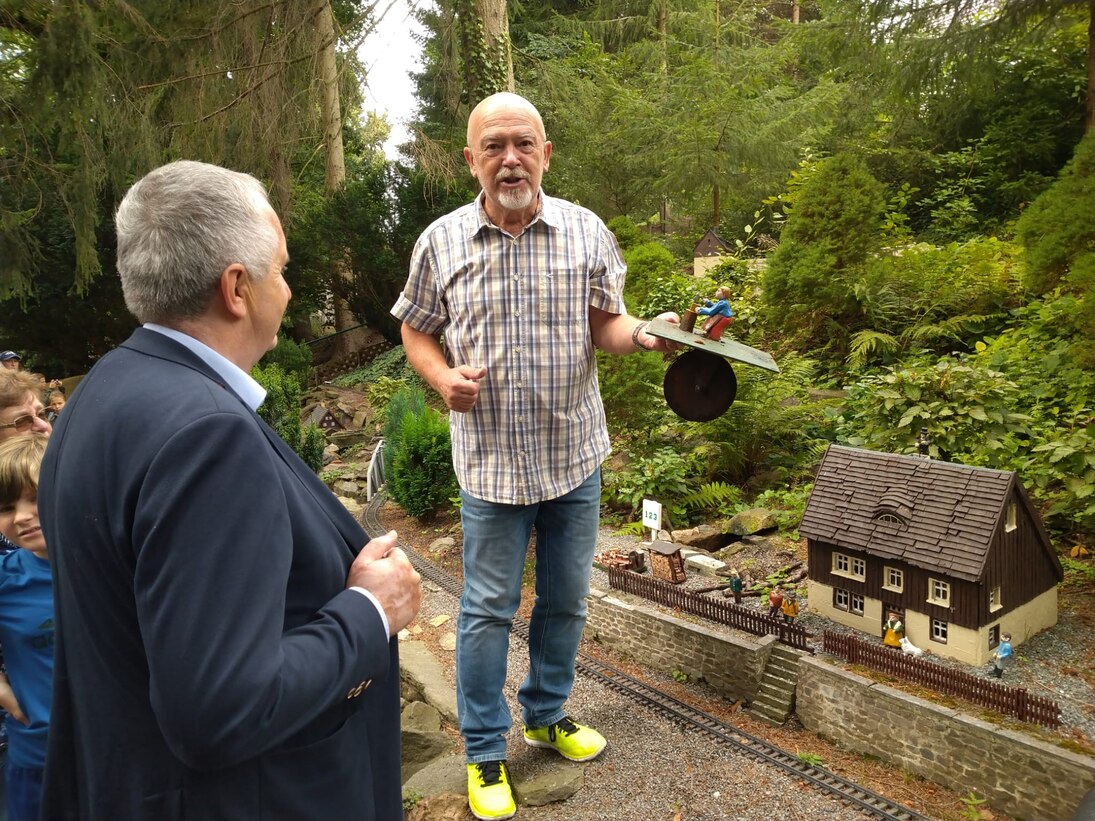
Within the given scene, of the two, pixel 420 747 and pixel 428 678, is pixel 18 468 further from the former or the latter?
pixel 428 678

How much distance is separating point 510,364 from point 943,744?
274 cm

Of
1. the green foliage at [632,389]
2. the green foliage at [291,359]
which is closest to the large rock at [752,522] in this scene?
the green foliage at [632,389]

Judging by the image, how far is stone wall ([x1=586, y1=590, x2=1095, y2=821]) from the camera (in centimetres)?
330

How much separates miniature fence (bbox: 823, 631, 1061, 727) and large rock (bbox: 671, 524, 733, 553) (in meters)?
2.24

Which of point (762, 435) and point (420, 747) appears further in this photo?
point (762, 435)

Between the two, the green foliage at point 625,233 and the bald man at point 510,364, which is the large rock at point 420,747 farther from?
the green foliage at point 625,233

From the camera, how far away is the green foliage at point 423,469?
874cm

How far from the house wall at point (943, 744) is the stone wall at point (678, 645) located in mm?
285

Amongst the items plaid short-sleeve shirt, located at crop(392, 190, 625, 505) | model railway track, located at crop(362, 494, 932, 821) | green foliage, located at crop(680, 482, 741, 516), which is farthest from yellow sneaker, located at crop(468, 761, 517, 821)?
green foliage, located at crop(680, 482, 741, 516)

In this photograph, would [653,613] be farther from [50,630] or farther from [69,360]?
[69,360]

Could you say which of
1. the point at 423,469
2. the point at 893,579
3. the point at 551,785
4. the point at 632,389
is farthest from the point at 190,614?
the point at 423,469

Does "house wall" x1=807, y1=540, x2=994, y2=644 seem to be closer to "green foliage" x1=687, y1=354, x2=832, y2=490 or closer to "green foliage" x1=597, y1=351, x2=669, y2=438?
"green foliage" x1=687, y1=354, x2=832, y2=490

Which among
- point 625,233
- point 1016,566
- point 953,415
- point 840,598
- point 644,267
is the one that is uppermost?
point 625,233

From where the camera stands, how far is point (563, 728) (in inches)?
131
